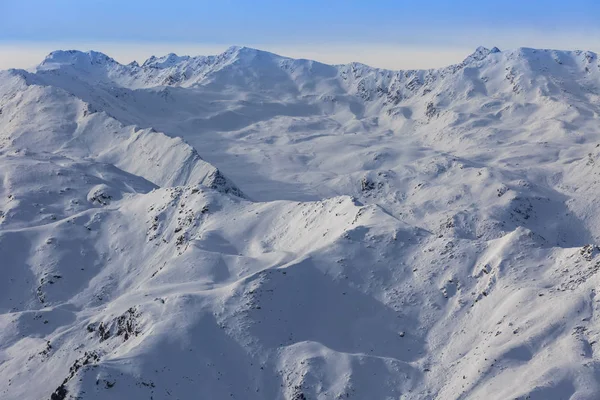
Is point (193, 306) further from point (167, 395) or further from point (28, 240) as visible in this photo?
point (28, 240)

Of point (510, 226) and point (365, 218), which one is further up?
point (365, 218)

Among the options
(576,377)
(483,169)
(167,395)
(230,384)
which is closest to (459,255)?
(576,377)

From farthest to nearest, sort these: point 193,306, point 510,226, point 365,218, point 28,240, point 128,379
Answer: point 510,226, point 28,240, point 365,218, point 193,306, point 128,379

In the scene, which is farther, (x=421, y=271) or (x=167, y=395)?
(x=421, y=271)

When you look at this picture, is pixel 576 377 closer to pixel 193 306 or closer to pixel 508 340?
pixel 508 340

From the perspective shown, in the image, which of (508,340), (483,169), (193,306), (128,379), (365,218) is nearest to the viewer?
(128,379)

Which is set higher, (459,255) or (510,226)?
(459,255)

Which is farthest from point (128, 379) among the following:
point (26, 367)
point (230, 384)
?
point (26, 367)

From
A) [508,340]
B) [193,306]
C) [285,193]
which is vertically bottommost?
[285,193]

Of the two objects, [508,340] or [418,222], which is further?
[418,222]
